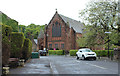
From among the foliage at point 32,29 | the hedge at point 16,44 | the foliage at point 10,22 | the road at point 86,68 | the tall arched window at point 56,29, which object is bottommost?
the road at point 86,68

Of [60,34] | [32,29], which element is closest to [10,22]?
[60,34]

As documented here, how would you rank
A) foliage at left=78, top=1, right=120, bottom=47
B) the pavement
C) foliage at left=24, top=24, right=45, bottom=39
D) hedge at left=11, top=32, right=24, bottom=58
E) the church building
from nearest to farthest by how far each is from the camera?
the pavement < hedge at left=11, top=32, right=24, bottom=58 < foliage at left=78, top=1, right=120, bottom=47 < the church building < foliage at left=24, top=24, right=45, bottom=39

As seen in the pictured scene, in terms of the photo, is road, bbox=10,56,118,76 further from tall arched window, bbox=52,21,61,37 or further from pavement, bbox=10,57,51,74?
tall arched window, bbox=52,21,61,37

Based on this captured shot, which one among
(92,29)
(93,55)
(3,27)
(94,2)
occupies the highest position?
(94,2)

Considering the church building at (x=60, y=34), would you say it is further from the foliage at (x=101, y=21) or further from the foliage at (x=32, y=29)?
the foliage at (x=101, y=21)

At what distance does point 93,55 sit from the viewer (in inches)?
1010

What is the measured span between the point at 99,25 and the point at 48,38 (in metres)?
39.7

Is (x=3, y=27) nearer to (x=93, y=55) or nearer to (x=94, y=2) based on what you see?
(x=93, y=55)

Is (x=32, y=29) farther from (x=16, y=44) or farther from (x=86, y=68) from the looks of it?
(x=86, y=68)

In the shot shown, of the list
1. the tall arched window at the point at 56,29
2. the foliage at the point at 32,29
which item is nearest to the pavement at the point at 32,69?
the tall arched window at the point at 56,29

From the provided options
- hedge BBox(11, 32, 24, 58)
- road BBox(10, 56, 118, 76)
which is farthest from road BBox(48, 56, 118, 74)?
hedge BBox(11, 32, 24, 58)

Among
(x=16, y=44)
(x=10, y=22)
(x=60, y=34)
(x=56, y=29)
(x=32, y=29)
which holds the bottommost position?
(x=16, y=44)

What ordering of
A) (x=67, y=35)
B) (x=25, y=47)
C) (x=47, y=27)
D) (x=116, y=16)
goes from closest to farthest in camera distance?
(x=25, y=47) → (x=116, y=16) → (x=67, y=35) → (x=47, y=27)

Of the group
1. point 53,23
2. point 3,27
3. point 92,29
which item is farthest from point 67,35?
point 3,27
